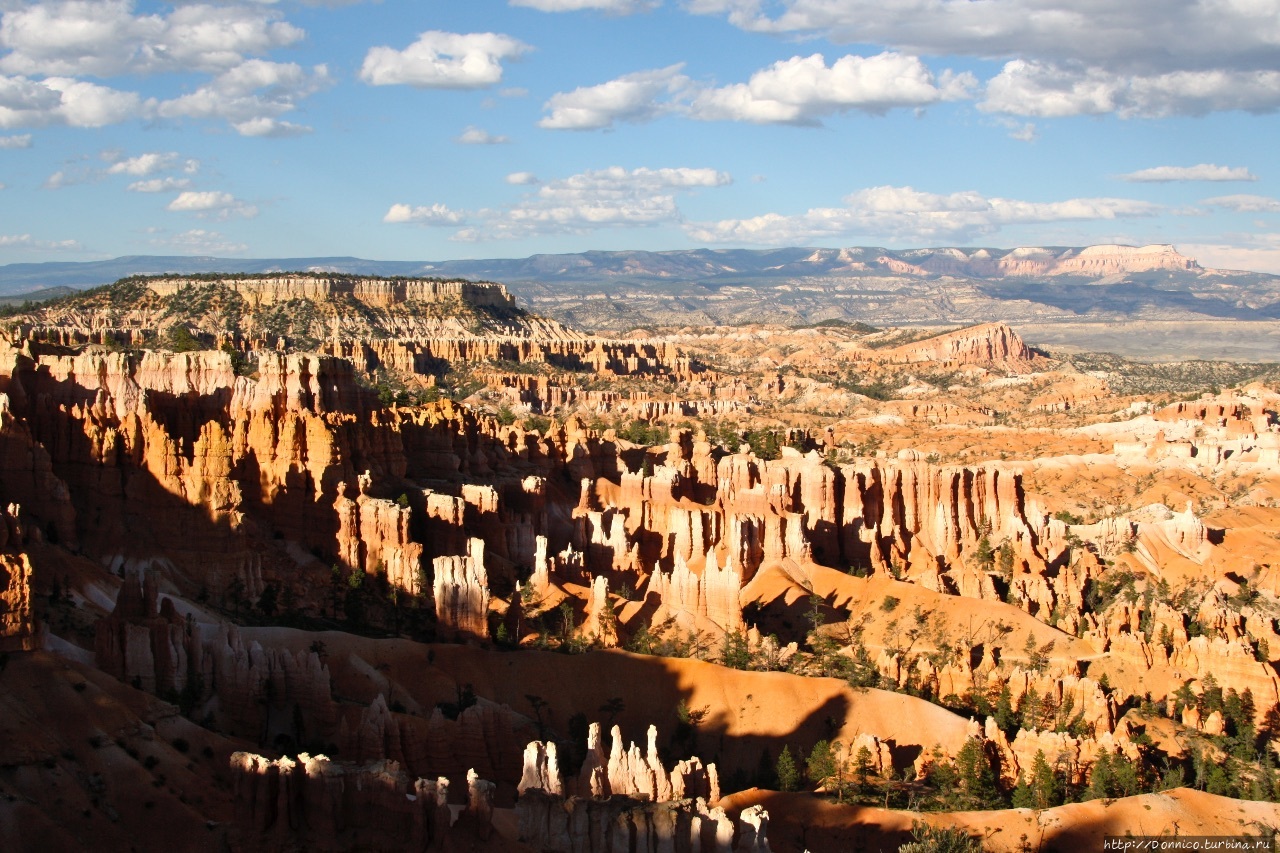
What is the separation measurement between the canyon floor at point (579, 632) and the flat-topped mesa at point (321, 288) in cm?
5877

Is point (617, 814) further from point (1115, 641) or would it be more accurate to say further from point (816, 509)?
point (816, 509)

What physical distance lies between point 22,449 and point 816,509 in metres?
41.6

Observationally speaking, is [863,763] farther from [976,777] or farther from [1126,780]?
[1126,780]

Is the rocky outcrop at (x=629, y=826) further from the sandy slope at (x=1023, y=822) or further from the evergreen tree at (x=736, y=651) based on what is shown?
the evergreen tree at (x=736, y=651)

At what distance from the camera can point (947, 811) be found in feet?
144

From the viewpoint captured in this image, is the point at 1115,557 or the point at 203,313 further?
the point at 203,313

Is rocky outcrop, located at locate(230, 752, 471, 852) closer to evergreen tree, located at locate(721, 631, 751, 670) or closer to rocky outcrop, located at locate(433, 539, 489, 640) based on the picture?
evergreen tree, located at locate(721, 631, 751, 670)

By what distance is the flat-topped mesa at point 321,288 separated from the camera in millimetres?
167388

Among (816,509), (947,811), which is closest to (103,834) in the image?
(947,811)

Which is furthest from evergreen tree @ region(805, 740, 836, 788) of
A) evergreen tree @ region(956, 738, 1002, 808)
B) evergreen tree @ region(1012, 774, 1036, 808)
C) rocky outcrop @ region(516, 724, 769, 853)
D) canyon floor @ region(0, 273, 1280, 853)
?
rocky outcrop @ region(516, 724, 769, 853)

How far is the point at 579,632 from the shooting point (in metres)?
61.2

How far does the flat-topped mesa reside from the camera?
167 m

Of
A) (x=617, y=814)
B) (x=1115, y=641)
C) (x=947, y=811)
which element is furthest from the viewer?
(x=1115, y=641)

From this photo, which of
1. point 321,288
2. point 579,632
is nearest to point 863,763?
point 579,632
